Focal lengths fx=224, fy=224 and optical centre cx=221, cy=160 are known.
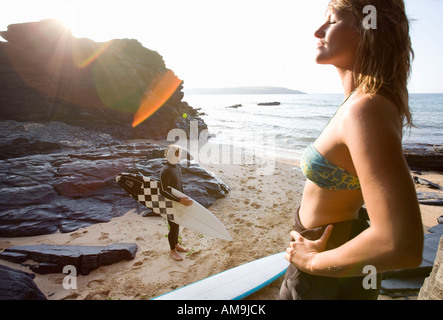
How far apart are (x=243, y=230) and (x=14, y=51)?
2124 centimetres

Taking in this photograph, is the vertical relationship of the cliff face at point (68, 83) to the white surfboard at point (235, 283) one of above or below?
above

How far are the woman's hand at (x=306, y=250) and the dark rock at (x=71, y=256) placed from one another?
13.1 ft

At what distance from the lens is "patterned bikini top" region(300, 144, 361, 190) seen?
1.06 m

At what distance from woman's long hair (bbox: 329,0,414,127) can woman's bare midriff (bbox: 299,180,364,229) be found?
Result: 454mm

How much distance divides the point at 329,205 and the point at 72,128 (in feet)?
53.1

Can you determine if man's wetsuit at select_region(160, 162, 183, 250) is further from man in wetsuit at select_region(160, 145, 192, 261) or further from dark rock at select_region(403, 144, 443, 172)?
dark rock at select_region(403, 144, 443, 172)

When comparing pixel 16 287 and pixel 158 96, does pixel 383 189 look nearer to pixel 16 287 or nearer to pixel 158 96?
pixel 16 287

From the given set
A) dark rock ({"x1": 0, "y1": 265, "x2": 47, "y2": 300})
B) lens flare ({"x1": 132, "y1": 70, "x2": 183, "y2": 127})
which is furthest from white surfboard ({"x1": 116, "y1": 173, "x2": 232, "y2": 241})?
lens flare ({"x1": 132, "y1": 70, "x2": 183, "y2": 127})

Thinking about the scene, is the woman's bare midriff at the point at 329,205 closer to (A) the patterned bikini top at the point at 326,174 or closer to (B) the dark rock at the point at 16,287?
(A) the patterned bikini top at the point at 326,174

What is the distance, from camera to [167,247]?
4762 mm

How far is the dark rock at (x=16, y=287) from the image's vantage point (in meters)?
2.38

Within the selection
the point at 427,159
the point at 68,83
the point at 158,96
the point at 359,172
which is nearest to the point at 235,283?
the point at 359,172

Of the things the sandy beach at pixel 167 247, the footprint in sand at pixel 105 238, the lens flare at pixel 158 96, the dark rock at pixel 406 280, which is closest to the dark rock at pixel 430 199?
the sandy beach at pixel 167 247
